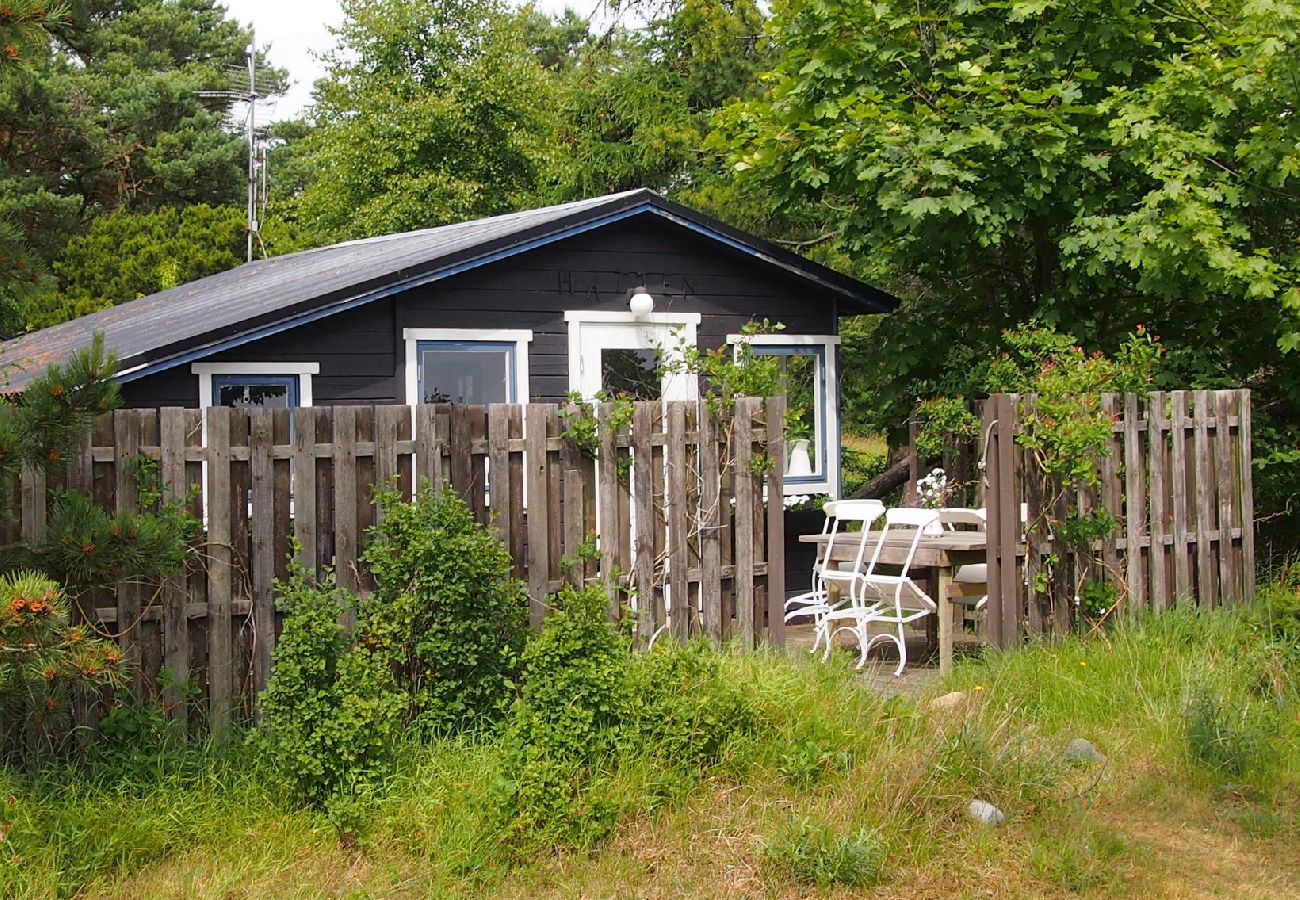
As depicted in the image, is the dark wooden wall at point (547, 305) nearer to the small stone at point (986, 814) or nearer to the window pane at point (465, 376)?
the window pane at point (465, 376)

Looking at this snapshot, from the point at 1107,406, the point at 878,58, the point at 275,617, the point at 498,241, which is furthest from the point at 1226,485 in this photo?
the point at 275,617

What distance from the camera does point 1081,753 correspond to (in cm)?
614

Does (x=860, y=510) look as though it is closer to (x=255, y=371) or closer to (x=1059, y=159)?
(x=1059, y=159)

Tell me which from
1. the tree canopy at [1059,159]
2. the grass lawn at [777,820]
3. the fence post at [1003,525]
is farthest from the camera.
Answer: the tree canopy at [1059,159]

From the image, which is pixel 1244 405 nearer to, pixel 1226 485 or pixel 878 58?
pixel 1226 485

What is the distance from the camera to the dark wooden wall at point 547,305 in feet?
32.9

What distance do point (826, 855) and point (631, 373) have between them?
22.6 ft

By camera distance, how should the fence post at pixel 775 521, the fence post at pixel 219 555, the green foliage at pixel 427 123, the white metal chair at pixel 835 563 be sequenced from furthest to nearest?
the green foliage at pixel 427 123
the white metal chair at pixel 835 563
the fence post at pixel 775 521
the fence post at pixel 219 555

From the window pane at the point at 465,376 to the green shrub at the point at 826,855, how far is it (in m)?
6.19

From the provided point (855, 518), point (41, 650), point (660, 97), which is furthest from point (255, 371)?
point (660, 97)

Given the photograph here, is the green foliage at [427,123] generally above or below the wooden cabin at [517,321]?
above

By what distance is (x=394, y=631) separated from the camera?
233 inches

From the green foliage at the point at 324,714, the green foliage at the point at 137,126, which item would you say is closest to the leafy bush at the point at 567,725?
the green foliage at the point at 324,714

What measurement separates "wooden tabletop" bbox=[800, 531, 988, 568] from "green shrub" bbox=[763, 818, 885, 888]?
338 cm
